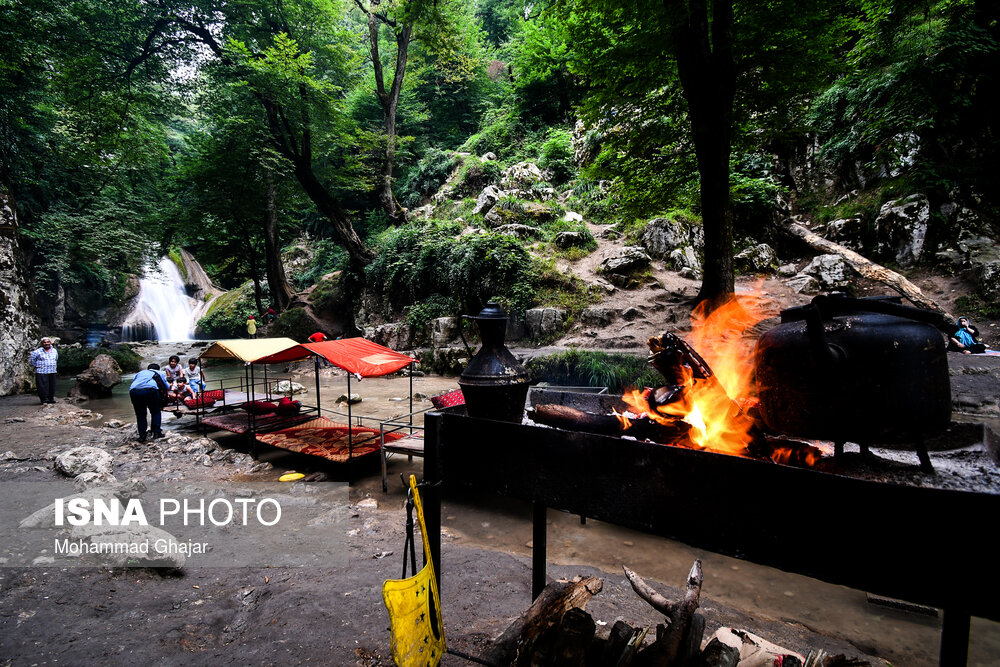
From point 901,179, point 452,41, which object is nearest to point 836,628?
point 901,179

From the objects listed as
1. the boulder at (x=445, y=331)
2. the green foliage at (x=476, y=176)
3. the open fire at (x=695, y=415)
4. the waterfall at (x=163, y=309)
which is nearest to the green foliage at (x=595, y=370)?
the boulder at (x=445, y=331)

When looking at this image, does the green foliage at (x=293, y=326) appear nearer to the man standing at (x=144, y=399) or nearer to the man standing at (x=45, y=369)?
the man standing at (x=45, y=369)

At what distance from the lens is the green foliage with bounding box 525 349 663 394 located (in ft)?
30.1

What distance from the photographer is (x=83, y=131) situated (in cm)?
1656

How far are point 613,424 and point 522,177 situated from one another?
18.6 m

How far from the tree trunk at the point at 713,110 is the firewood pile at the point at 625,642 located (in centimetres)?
666

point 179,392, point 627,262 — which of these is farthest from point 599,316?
point 179,392

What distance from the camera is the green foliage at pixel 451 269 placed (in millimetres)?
14602

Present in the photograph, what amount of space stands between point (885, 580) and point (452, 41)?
25.5m

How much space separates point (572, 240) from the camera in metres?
15.7

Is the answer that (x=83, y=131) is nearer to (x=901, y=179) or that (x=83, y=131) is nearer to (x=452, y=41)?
(x=452, y=41)

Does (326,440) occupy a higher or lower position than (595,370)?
lower

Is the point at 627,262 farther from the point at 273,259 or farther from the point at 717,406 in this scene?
the point at 273,259

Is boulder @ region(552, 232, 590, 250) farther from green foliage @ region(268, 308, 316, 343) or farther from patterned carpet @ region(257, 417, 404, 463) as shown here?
green foliage @ region(268, 308, 316, 343)
